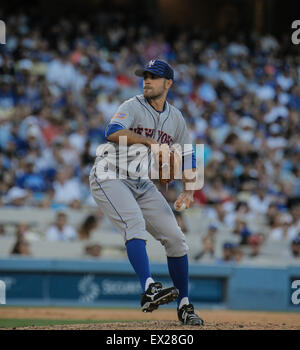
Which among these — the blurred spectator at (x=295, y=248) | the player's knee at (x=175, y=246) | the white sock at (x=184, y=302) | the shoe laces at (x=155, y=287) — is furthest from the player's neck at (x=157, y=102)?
the blurred spectator at (x=295, y=248)

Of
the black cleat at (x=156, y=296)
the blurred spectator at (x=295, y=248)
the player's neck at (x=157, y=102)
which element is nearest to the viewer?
the black cleat at (x=156, y=296)

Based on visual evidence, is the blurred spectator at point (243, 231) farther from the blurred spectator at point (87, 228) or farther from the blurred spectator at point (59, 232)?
the blurred spectator at point (59, 232)

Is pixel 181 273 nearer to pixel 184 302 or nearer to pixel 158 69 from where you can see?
pixel 184 302

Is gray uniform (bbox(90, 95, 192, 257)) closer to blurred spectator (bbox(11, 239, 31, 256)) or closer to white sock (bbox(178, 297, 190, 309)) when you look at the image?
white sock (bbox(178, 297, 190, 309))

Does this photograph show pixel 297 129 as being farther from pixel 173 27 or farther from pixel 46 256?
pixel 46 256

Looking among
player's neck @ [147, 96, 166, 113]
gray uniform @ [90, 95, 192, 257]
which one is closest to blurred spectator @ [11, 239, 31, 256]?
gray uniform @ [90, 95, 192, 257]

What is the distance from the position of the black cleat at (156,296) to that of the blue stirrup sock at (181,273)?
599 millimetres

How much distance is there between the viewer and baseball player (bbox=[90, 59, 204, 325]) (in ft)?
17.5

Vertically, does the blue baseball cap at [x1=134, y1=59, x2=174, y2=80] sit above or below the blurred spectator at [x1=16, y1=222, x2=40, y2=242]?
above

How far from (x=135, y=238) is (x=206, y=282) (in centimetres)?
504

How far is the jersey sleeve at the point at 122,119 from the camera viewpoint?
5.30m

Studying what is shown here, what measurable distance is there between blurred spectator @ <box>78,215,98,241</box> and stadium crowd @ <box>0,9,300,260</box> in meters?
0.43

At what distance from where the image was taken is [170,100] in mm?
14203
